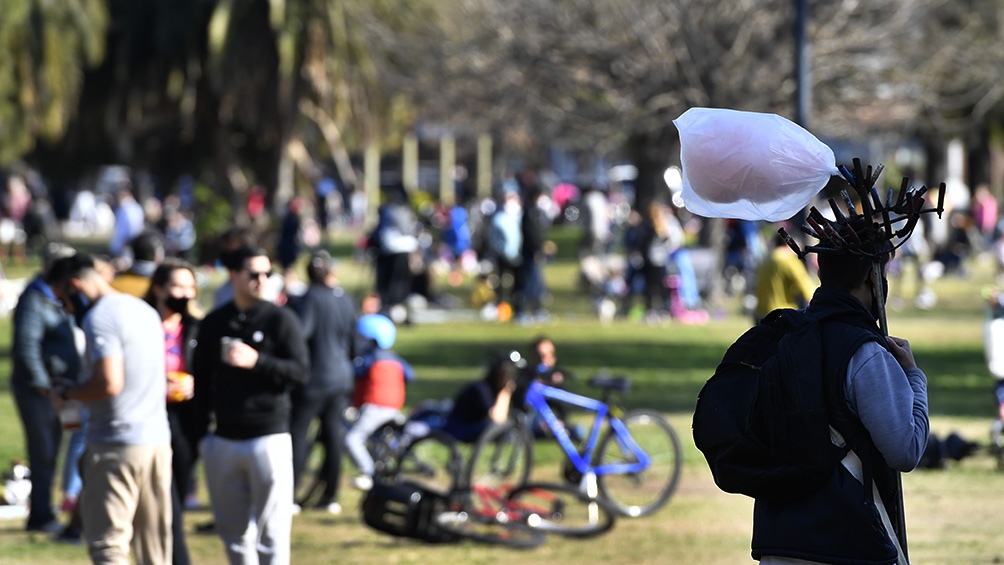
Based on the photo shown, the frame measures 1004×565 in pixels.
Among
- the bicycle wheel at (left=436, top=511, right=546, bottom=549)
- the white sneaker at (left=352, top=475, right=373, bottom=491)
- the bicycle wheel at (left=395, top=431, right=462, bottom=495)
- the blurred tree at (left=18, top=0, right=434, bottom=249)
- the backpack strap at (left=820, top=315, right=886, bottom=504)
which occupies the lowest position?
the bicycle wheel at (left=436, top=511, right=546, bottom=549)

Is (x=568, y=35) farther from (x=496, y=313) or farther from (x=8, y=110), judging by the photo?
(x=8, y=110)

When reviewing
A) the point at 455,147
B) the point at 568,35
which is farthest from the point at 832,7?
the point at 455,147

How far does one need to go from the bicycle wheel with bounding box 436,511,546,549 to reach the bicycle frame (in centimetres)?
79

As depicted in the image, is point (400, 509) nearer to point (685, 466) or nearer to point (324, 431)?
point (324, 431)

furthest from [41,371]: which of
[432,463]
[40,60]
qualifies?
[40,60]

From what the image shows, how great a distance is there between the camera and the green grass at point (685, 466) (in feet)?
30.3

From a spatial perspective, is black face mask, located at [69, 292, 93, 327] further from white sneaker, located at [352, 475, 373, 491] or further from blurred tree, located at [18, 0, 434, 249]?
blurred tree, located at [18, 0, 434, 249]

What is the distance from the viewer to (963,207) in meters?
39.2

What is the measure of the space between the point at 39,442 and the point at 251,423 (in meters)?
3.34

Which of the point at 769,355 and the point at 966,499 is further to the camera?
the point at 966,499

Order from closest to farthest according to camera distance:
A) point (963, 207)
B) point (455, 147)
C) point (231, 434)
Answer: point (231, 434) → point (963, 207) → point (455, 147)

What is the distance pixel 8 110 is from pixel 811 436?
103ft

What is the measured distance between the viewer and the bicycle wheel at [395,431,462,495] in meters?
10.1

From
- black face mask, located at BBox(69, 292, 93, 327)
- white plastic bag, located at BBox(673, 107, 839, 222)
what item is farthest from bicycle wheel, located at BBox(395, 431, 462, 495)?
white plastic bag, located at BBox(673, 107, 839, 222)
